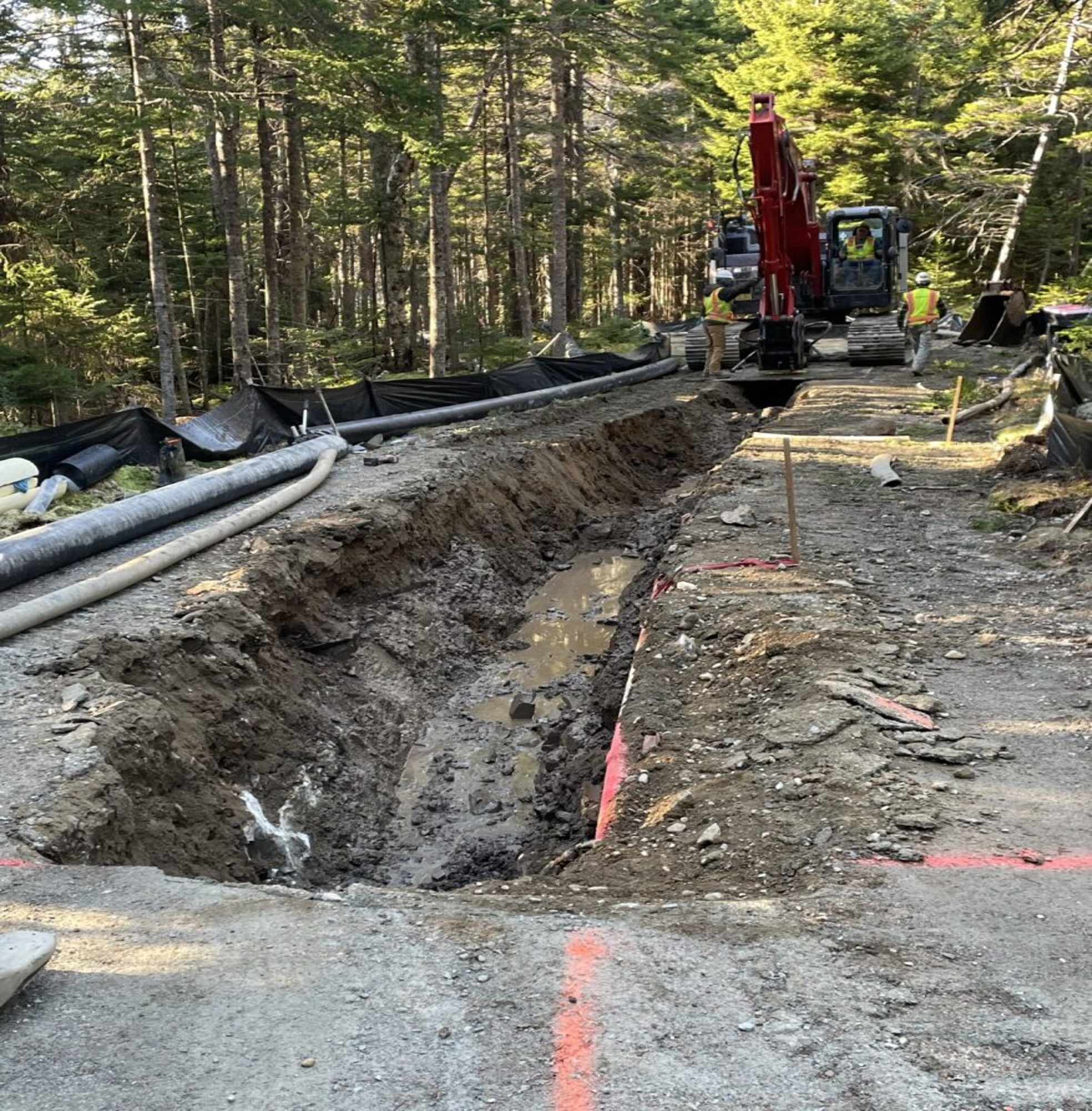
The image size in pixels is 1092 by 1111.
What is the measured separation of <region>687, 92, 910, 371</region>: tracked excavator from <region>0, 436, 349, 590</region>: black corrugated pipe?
10224 millimetres

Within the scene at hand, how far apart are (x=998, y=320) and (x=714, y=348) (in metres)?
8.10

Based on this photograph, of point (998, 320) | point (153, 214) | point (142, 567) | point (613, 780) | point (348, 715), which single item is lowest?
point (348, 715)

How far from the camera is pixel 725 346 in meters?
22.0

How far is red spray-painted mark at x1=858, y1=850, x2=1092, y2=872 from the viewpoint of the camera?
4410 millimetres

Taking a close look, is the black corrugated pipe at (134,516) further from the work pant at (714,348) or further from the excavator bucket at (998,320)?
the excavator bucket at (998,320)

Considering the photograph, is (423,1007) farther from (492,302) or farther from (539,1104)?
(492,302)

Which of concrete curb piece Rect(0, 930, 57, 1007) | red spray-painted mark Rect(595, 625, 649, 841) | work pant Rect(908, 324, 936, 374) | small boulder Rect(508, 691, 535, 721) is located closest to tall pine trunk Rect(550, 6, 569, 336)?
work pant Rect(908, 324, 936, 374)

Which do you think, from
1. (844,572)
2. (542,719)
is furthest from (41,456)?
(844,572)

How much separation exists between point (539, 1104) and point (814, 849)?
7.56 feet

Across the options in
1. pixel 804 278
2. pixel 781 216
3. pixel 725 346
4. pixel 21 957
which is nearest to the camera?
pixel 21 957

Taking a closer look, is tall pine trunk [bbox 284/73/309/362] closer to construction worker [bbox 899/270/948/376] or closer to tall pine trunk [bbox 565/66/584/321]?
tall pine trunk [bbox 565/66/584/321]

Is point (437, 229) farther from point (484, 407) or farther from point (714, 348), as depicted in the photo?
point (714, 348)

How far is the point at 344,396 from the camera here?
600 inches

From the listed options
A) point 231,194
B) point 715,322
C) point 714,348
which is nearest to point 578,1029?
point 231,194
